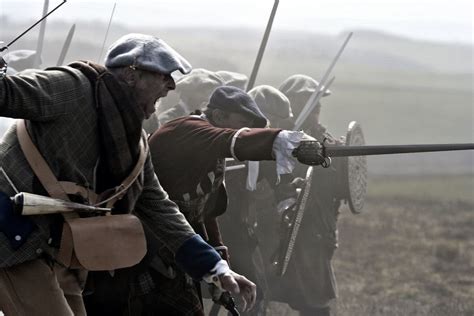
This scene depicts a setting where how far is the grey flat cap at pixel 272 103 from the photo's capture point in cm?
927

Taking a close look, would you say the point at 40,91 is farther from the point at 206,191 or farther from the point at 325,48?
the point at 325,48

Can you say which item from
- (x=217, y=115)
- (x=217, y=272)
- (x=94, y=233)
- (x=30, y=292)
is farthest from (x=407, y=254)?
(x=30, y=292)

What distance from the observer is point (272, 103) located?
928 centimetres

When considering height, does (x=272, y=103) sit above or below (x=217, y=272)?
below

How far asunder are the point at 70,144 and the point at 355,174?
4782mm

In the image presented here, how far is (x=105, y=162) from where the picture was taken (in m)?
4.64

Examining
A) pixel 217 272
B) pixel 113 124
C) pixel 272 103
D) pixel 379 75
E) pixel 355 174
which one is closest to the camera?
pixel 113 124

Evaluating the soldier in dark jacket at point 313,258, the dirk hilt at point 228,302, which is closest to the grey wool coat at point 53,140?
the dirk hilt at point 228,302

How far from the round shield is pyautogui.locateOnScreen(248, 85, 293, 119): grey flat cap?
47 centimetres

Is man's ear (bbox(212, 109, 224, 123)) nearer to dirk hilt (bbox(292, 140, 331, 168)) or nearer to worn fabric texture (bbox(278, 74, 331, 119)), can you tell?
dirk hilt (bbox(292, 140, 331, 168))

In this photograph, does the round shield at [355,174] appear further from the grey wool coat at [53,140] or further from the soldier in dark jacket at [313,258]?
the grey wool coat at [53,140]

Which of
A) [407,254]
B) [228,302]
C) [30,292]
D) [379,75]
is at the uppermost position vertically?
[30,292]

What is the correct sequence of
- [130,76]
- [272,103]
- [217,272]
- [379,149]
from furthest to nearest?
[272,103] → [379,149] → [217,272] → [130,76]

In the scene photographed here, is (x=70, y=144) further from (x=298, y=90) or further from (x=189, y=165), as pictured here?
(x=298, y=90)
